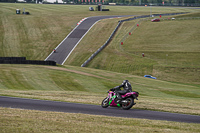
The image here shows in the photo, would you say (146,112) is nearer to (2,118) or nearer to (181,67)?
(2,118)

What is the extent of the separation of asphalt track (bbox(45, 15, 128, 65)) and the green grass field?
1834 mm

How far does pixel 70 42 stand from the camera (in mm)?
84125

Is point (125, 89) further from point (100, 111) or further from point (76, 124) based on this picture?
point (76, 124)

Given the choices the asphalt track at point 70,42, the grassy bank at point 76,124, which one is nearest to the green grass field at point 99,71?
the grassy bank at point 76,124

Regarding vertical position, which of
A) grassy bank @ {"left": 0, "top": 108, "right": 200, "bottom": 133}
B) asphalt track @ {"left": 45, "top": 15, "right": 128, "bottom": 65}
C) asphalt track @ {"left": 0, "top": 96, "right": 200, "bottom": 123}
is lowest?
asphalt track @ {"left": 45, "top": 15, "right": 128, "bottom": 65}

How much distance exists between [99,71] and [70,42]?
3062 centimetres

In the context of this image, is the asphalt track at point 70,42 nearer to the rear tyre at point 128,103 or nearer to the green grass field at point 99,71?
the green grass field at point 99,71

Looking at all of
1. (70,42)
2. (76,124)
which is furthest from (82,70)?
(76,124)

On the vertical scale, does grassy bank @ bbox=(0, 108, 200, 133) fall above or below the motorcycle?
above

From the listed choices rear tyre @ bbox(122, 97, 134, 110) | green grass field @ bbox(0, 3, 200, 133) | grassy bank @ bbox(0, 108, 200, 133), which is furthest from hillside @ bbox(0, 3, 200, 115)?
grassy bank @ bbox(0, 108, 200, 133)

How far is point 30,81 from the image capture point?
3900cm

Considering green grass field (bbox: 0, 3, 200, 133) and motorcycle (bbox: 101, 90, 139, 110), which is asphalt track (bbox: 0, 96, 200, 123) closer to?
motorcycle (bbox: 101, 90, 139, 110)

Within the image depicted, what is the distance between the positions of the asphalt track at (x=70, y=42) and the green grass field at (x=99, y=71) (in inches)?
72.2

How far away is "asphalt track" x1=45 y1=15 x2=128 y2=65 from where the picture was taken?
72.6 metres
